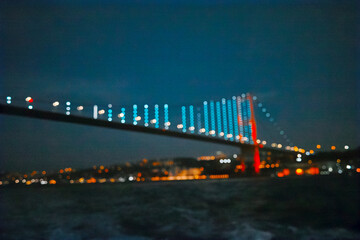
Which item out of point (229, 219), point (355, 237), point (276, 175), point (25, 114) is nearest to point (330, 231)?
point (355, 237)

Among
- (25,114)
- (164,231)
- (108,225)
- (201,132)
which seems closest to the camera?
(164,231)

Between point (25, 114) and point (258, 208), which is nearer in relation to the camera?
point (258, 208)

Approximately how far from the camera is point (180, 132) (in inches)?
1267

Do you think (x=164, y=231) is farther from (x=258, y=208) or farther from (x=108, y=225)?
(x=258, y=208)

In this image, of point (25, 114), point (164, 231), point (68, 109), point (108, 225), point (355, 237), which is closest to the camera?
point (355, 237)

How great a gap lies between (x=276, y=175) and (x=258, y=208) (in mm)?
31807

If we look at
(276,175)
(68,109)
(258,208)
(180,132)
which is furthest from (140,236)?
(276,175)

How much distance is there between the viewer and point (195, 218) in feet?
43.7

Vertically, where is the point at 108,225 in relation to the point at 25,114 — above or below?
below

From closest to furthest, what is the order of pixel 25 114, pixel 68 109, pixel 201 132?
pixel 25 114, pixel 68 109, pixel 201 132

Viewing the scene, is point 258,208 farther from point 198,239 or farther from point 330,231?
point 198,239

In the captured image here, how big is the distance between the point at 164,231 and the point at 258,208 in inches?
251

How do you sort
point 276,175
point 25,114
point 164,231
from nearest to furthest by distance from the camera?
1. point 164,231
2. point 25,114
3. point 276,175

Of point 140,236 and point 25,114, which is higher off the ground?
point 25,114
